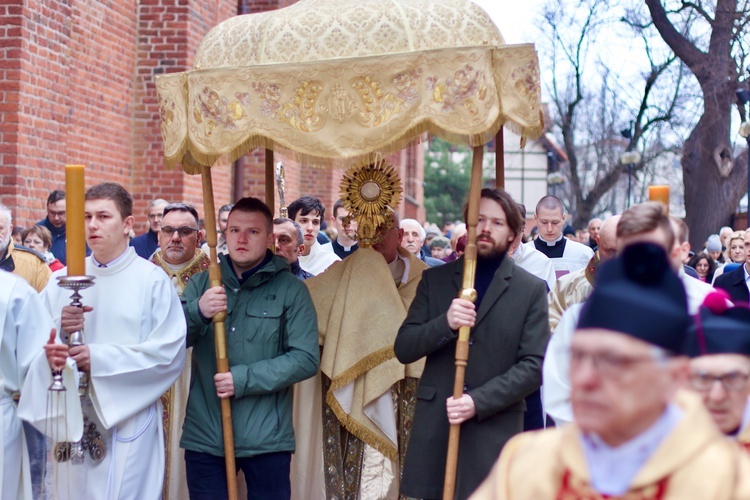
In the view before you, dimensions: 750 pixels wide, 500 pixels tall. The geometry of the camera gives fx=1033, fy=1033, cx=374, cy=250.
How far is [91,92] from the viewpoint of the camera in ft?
35.6

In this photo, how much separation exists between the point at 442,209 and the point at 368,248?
2152 inches

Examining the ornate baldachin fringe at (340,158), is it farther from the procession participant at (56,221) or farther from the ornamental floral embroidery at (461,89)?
the procession participant at (56,221)

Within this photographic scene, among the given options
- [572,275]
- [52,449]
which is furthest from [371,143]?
[52,449]

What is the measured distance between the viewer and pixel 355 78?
485cm

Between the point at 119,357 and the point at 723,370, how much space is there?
2.85m

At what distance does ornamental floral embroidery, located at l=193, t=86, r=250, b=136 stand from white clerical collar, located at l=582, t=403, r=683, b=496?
330 centimetres

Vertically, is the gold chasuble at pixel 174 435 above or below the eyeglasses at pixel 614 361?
below

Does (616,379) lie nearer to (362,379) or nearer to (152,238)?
(362,379)

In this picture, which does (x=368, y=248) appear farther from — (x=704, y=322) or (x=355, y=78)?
(x=704, y=322)

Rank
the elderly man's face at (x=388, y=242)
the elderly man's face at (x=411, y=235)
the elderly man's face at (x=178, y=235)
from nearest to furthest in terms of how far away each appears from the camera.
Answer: the elderly man's face at (x=388, y=242) < the elderly man's face at (x=178, y=235) < the elderly man's face at (x=411, y=235)

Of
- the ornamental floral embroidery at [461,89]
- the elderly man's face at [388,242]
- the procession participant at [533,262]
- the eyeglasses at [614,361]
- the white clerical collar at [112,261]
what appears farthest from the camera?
the procession participant at [533,262]

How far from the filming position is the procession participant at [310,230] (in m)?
7.92

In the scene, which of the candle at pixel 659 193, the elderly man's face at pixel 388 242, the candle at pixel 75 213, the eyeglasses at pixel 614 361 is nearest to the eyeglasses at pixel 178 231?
the elderly man's face at pixel 388 242

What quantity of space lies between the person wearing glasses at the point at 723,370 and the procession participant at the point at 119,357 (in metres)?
2.72
